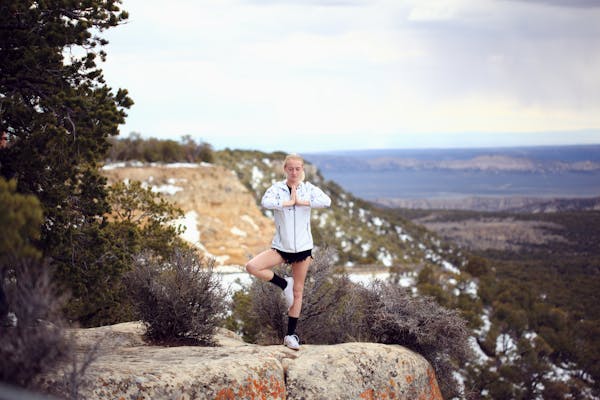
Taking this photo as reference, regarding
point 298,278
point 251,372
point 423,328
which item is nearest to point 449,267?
point 423,328

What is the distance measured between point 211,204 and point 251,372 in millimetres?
29719

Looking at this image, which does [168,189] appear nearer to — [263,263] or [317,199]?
[263,263]

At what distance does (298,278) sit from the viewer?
7.51 meters

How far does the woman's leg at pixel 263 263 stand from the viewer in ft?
23.7

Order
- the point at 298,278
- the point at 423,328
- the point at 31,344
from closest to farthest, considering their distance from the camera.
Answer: the point at 31,344 → the point at 298,278 → the point at 423,328

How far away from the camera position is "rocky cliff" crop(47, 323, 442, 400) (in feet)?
19.7

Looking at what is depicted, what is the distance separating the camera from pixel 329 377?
7098mm

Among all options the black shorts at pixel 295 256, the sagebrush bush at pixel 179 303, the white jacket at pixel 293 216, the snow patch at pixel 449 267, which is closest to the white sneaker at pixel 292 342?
the black shorts at pixel 295 256

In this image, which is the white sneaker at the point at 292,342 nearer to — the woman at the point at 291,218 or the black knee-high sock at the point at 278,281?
the black knee-high sock at the point at 278,281

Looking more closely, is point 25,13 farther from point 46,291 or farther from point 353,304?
point 353,304

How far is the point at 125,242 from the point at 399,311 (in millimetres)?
4535

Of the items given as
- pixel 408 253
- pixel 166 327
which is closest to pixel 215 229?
pixel 166 327

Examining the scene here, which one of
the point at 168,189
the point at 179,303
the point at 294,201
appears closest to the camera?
the point at 294,201

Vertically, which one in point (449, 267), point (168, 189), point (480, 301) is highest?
point (168, 189)
